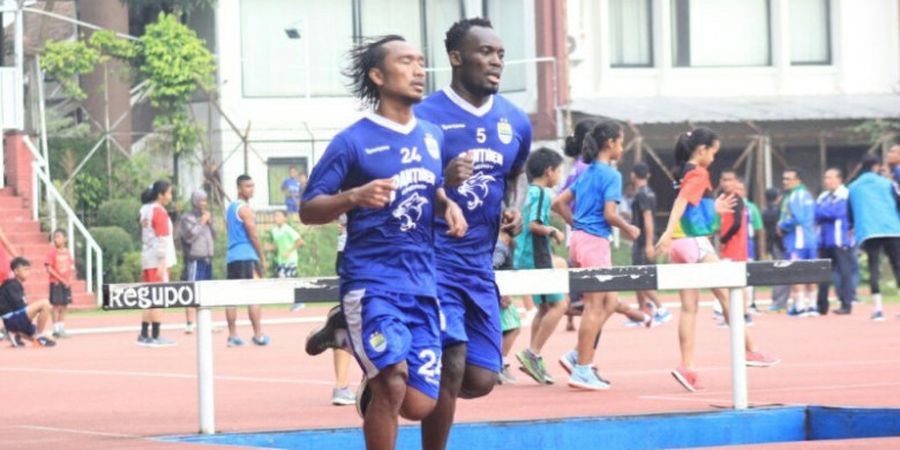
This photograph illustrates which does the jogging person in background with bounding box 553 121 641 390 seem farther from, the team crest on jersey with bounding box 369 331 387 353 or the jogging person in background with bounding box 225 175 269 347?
the jogging person in background with bounding box 225 175 269 347

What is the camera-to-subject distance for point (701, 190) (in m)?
14.8

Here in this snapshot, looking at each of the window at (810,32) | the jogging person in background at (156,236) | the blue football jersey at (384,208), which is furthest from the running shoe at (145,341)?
the window at (810,32)

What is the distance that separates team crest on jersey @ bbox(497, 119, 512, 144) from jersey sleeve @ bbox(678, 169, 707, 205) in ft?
17.5

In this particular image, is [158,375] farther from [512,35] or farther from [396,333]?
[512,35]

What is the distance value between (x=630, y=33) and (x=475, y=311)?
34.0 m

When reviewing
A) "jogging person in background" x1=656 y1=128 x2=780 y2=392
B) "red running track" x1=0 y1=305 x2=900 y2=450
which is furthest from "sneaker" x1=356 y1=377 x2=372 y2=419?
"jogging person in background" x1=656 y1=128 x2=780 y2=392

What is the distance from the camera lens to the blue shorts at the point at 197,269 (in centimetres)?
2408

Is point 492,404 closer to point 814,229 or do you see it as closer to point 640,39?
point 814,229

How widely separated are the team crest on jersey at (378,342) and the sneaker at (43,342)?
1584 cm

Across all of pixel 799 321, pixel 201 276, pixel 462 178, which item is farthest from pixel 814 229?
pixel 462 178

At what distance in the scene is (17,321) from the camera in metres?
23.4

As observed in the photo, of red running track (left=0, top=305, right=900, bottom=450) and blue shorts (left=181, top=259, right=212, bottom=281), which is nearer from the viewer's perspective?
red running track (left=0, top=305, right=900, bottom=450)

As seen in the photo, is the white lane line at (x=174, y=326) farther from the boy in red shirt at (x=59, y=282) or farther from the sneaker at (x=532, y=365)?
the sneaker at (x=532, y=365)

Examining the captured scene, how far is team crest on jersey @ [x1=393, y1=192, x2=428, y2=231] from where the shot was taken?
8.39 m
